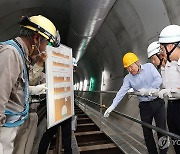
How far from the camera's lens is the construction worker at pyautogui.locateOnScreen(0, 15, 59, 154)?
1.29 meters

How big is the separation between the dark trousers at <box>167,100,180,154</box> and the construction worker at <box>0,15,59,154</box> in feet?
5.01

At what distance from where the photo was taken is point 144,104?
9.52ft

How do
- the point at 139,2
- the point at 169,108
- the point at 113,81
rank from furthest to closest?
1. the point at 113,81
2. the point at 139,2
3. the point at 169,108

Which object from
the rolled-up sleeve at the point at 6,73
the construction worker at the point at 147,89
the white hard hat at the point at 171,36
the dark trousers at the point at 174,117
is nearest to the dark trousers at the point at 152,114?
the construction worker at the point at 147,89

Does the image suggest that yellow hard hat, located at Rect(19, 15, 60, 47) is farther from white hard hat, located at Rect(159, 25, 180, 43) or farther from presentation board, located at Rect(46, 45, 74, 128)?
white hard hat, located at Rect(159, 25, 180, 43)

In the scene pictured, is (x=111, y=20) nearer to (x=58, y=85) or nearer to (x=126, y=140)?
(x=126, y=140)

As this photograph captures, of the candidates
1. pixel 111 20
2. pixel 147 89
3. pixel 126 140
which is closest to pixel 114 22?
pixel 111 20

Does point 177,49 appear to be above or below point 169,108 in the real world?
above

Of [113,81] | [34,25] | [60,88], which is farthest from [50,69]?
[113,81]

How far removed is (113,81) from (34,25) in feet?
21.3

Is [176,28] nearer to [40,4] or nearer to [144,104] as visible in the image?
[144,104]

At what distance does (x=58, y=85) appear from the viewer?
2422 mm

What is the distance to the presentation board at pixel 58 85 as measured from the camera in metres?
2.18

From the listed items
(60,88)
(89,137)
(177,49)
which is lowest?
(89,137)
